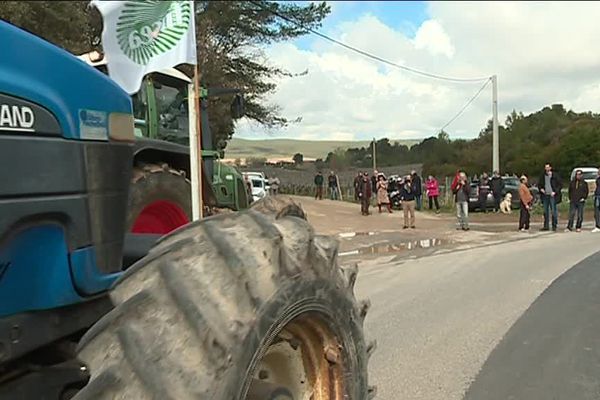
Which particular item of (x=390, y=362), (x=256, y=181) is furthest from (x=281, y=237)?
(x=256, y=181)

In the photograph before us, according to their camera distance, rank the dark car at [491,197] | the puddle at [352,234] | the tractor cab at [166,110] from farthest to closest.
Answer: the dark car at [491,197] < the puddle at [352,234] < the tractor cab at [166,110]

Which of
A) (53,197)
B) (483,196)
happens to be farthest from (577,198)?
(53,197)

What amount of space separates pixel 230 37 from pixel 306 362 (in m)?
28.5

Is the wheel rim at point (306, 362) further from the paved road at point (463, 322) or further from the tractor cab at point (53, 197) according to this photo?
the paved road at point (463, 322)

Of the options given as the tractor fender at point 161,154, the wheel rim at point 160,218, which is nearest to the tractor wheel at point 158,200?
the wheel rim at point 160,218

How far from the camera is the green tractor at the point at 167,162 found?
18.3 ft

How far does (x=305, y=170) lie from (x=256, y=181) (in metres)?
20.8

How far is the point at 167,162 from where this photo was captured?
7133mm

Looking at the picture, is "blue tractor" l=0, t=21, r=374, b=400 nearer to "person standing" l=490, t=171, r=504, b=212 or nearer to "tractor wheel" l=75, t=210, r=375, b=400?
"tractor wheel" l=75, t=210, r=375, b=400

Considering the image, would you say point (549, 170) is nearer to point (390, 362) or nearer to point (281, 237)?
point (390, 362)

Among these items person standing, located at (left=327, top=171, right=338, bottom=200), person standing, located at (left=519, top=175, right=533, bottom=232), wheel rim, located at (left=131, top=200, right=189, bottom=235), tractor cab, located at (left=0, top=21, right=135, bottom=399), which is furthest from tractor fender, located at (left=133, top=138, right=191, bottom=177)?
person standing, located at (left=327, top=171, right=338, bottom=200)

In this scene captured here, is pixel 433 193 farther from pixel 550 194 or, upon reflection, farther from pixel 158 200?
pixel 158 200

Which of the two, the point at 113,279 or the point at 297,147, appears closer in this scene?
the point at 113,279

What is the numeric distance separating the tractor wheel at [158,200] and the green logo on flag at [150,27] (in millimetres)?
1121
